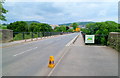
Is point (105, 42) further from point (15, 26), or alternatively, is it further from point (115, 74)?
point (15, 26)

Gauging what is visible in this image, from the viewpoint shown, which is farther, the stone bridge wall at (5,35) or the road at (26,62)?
the stone bridge wall at (5,35)

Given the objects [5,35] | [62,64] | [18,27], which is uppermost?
[18,27]

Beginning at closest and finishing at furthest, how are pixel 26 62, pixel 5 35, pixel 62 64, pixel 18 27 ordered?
pixel 62 64
pixel 26 62
pixel 5 35
pixel 18 27

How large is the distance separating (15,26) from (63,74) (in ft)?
243

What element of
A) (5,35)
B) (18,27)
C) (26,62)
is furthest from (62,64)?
(18,27)

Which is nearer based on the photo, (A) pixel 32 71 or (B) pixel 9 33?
(A) pixel 32 71

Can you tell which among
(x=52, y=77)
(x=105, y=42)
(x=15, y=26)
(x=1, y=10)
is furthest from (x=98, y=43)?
(x=15, y=26)

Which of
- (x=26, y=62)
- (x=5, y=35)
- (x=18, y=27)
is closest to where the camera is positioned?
(x=26, y=62)

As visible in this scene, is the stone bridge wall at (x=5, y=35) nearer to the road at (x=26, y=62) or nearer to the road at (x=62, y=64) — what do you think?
the road at (x=26, y=62)

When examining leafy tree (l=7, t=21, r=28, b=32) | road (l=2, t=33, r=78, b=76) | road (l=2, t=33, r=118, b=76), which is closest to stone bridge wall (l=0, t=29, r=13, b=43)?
road (l=2, t=33, r=78, b=76)

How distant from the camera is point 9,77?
19.6ft

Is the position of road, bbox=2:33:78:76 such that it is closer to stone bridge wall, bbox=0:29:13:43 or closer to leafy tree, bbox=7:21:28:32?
stone bridge wall, bbox=0:29:13:43

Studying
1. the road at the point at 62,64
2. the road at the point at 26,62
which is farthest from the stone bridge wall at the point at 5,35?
the road at the point at 62,64

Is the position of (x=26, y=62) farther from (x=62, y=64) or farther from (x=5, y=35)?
(x=5, y=35)
